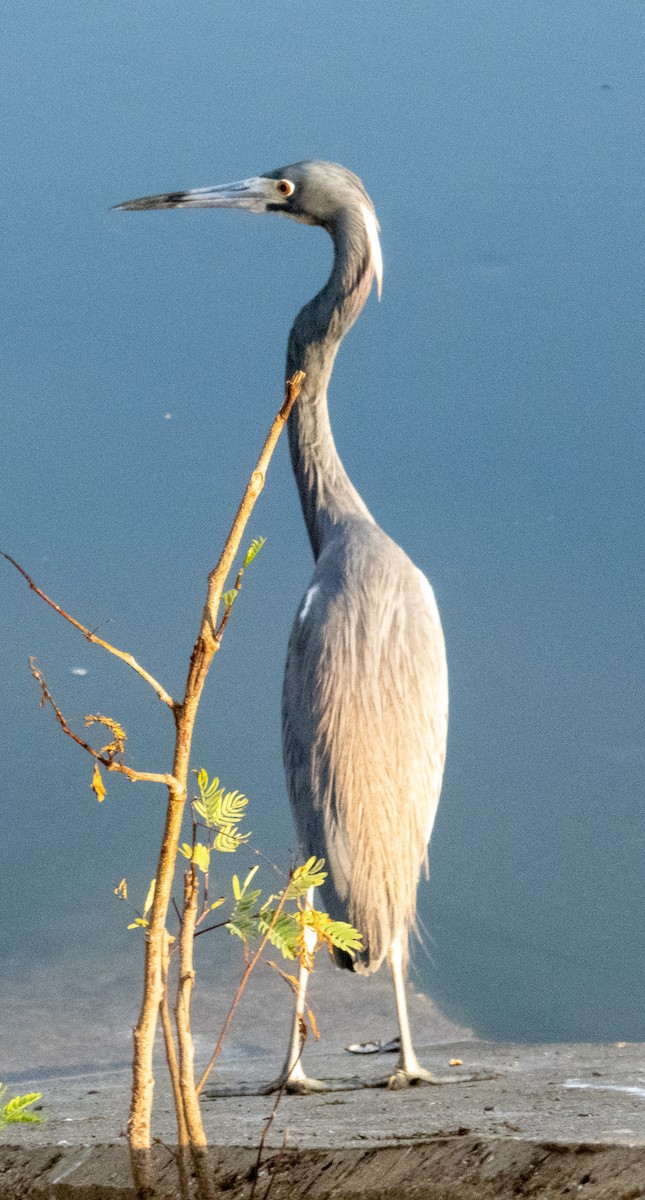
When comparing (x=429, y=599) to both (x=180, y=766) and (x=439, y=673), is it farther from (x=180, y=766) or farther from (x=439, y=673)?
(x=180, y=766)

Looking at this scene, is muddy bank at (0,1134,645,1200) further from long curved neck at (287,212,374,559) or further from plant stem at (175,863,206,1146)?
long curved neck at (287,212,374,559)

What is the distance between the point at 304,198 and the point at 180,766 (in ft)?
6.40

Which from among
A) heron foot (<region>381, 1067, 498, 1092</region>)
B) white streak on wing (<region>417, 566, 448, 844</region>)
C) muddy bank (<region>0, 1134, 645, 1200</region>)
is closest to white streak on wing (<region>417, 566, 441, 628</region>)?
white streak on wing (<region>417, 566, 448, 844</region>)

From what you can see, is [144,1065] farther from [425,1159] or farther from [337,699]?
[337,699]

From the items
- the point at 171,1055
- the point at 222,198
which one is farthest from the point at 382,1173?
the point at 222,198

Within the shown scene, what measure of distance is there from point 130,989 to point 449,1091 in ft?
4.46

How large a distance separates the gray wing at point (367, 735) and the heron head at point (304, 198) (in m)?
0.69

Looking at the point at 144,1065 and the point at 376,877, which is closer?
the point at 144,1065

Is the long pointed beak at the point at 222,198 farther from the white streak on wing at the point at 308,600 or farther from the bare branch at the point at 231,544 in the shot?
the bare branch at the point at 231,544

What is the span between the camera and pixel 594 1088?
73.9 inches

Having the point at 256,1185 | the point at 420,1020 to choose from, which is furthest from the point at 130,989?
the point at 256,1185

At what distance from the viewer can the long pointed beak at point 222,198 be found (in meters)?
2.81

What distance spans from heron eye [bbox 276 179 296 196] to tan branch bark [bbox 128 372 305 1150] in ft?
6.02

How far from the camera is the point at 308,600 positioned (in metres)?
2.38
